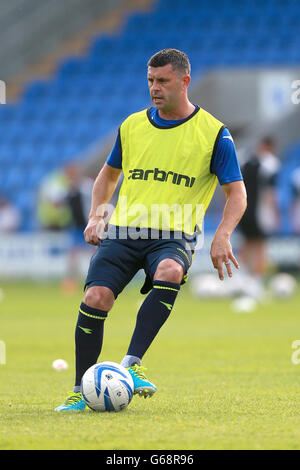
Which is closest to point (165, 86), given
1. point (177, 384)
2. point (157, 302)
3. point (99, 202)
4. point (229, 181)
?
point (229, 181)

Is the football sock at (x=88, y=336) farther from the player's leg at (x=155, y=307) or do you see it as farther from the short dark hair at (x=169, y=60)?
the short dark hair at (x=169, y=60)

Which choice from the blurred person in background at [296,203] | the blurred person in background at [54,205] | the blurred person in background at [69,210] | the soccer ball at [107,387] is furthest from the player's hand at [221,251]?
the blurred person in background at [296,203]

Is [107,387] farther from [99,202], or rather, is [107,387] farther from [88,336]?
[99,202]

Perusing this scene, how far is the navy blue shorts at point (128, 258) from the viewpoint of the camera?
5.50 metres

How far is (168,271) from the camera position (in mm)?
5410

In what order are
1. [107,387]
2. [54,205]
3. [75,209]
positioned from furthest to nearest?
[54,205], [75,209], [107,387]

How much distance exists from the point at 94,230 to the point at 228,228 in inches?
31.9

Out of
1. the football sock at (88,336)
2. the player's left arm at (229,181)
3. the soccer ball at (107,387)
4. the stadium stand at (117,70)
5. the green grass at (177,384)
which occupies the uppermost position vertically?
the stadium stand at (117,70)

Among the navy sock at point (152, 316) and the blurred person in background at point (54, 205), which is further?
the blurred person in background at point (54, 205)

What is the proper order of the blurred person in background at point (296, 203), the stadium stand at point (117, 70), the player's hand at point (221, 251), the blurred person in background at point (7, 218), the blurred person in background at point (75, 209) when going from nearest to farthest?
the player's hand at point (221, 251), the blurred person in background at point (75, 209), the blurred person in background at point (296, 203), the blurred person in background at point (7, 218), the stadium stand at point (117, 70)

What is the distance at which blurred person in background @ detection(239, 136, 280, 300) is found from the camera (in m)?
15.2

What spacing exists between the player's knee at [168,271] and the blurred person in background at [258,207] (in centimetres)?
968

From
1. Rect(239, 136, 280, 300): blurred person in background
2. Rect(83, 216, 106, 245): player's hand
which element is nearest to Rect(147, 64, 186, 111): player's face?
Rect(83, 216, 106, 245): player's hand

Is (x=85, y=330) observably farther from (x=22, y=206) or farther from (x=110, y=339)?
(x=22, y=206)
